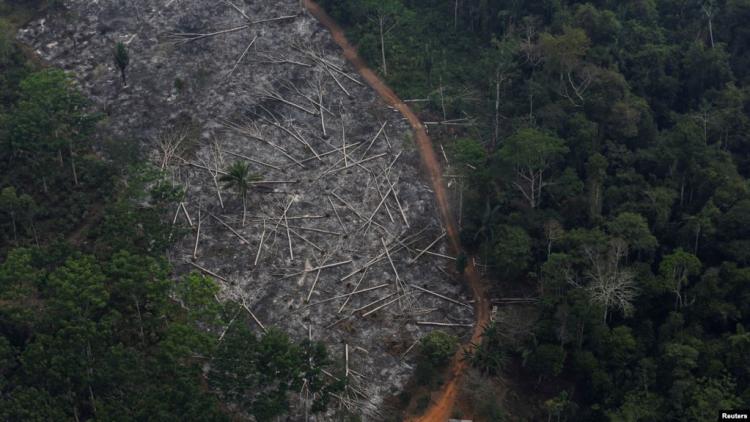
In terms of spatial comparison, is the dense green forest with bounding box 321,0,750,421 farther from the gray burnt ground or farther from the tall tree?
the gray burnt ground

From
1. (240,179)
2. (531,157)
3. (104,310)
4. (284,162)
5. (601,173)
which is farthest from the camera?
(284,162)

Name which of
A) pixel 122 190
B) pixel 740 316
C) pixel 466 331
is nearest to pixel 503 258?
pixel 466 331

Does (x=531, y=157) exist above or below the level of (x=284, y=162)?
above

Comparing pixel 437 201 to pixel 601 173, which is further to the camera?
pixel 437 201

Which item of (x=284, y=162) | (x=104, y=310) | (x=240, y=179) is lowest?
(x=104, y=310)

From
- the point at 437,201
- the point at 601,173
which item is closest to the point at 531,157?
the point at 601,173

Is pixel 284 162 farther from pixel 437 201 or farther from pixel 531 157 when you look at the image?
pixel 531 157

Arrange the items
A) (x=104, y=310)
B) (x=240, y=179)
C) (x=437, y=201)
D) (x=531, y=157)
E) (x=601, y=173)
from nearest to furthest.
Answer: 1. (x=104, y=310)
2. (x=531, y=157)
3. (x=601, y=173)
4. (x=240, y=179)
5. (x=437, y=201)
